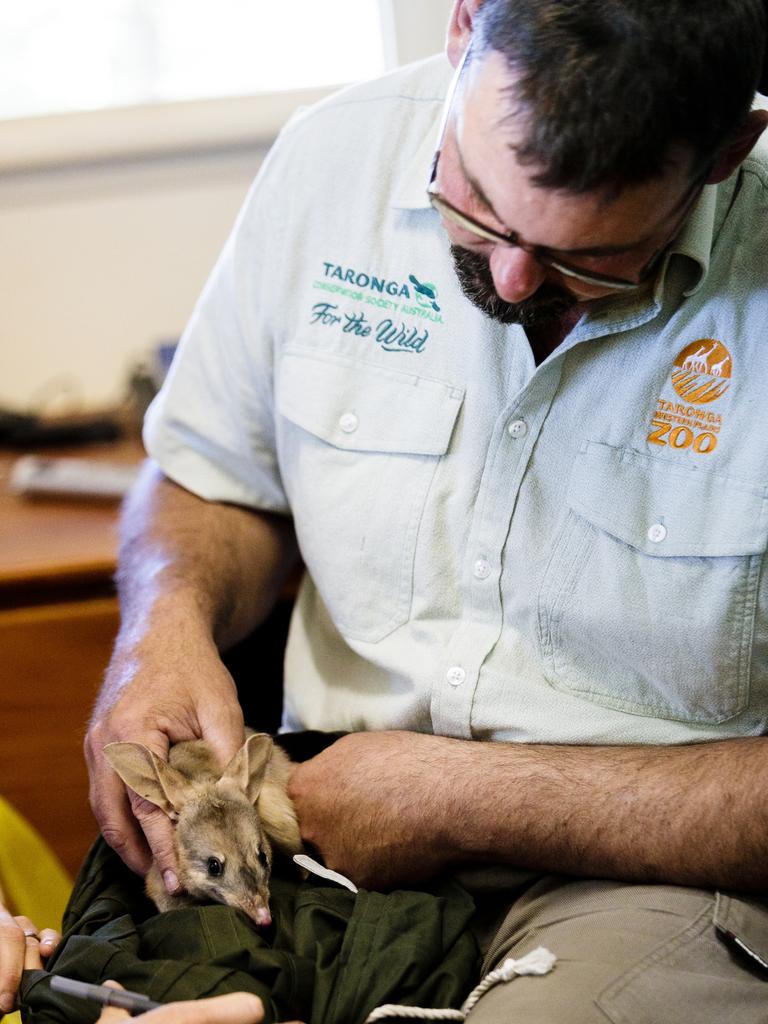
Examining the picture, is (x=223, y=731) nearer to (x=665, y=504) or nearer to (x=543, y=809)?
(x=543, y=809)

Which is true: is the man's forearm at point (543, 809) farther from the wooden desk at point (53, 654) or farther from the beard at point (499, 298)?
the wooden desk at point (53, 654)

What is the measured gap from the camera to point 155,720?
121 centimetres

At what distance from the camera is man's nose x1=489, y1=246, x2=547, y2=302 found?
1.01 metres

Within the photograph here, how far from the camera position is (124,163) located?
2.21m

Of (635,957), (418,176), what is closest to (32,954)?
(635,957)

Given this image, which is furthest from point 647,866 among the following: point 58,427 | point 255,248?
point 58,427

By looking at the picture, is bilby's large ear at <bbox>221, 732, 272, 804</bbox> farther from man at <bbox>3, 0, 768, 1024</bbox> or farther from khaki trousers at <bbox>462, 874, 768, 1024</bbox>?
khaki trousers at <bbox>462, 874, 768, 1024</bbox>

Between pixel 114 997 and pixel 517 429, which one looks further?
pixel 517 429

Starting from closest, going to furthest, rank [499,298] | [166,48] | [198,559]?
[499,298]
[198,559]
[166,48]

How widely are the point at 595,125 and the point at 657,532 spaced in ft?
1.42

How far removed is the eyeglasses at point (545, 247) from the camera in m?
0.98

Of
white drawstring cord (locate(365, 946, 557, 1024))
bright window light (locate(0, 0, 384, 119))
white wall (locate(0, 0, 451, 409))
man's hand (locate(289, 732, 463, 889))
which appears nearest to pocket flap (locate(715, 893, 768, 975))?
white drawstring cord (locate(365, 946, 557, 1024))

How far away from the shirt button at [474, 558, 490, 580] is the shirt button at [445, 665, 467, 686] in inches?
3.9

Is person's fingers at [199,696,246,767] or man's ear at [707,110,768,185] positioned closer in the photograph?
man's ear at [707,110,768,185]
